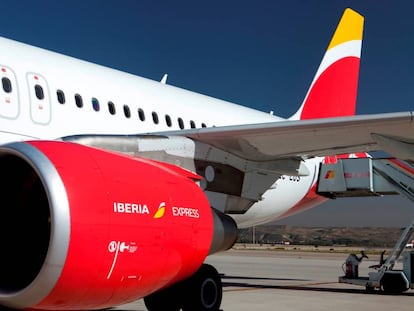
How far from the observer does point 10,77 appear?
683 cm

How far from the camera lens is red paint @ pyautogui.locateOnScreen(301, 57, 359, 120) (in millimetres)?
13039

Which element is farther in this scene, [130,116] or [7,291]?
[130,116]

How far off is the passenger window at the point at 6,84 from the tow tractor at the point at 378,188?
23.4 feet

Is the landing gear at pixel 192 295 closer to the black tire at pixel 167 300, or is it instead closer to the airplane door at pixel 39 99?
the black tire at pixel 167 300

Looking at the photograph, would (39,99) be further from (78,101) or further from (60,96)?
(78,101)

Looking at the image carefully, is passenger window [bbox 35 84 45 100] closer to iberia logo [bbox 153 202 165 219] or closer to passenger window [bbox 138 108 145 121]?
passenger window [bbox 138 108 145 121]

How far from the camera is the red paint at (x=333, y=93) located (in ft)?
42.8

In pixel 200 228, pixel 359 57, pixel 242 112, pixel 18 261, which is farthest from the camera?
pixel 359 57

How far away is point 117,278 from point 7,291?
2.84 feet

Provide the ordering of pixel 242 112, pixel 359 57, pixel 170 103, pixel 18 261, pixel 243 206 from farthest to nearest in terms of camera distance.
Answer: pixel 359 57 < pixel 242 112 < pixel 170 103 < pixel 243 206 < pixel 18 261

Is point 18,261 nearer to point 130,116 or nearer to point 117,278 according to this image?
point 117,278

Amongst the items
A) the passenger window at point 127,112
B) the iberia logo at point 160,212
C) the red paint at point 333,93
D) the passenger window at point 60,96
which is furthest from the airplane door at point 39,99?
the red paint at point 333,93

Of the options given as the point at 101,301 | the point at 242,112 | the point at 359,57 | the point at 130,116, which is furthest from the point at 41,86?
the point at 359,57

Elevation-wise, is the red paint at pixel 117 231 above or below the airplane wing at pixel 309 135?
below
